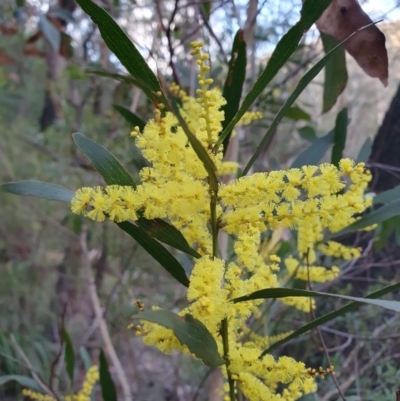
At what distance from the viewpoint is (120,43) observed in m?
0.44

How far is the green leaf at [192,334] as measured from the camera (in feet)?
1.36

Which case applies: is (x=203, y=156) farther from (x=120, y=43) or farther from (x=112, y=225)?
(x=112, y=225)

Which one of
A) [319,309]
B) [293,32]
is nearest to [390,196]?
[293,32]

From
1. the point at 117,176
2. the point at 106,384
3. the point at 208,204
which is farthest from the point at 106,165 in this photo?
the point at 106,384

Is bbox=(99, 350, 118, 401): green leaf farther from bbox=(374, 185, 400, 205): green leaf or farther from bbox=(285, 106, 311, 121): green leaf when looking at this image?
bbox=(285, 106, 311, 121): green leaf

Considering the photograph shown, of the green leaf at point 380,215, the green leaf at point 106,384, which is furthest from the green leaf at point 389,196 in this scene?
the green leaf at point 106,384

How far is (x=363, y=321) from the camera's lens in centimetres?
139

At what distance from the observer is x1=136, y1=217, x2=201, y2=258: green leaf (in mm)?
490

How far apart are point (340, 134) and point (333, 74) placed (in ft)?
0.39

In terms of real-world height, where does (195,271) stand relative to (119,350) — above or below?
above

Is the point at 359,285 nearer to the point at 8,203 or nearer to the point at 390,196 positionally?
the point at 390,196

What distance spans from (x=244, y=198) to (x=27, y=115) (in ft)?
11.4

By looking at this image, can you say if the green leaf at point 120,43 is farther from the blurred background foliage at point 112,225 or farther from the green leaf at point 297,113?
the green leaf at point 297,113

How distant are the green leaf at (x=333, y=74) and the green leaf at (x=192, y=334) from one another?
0.56 meters
